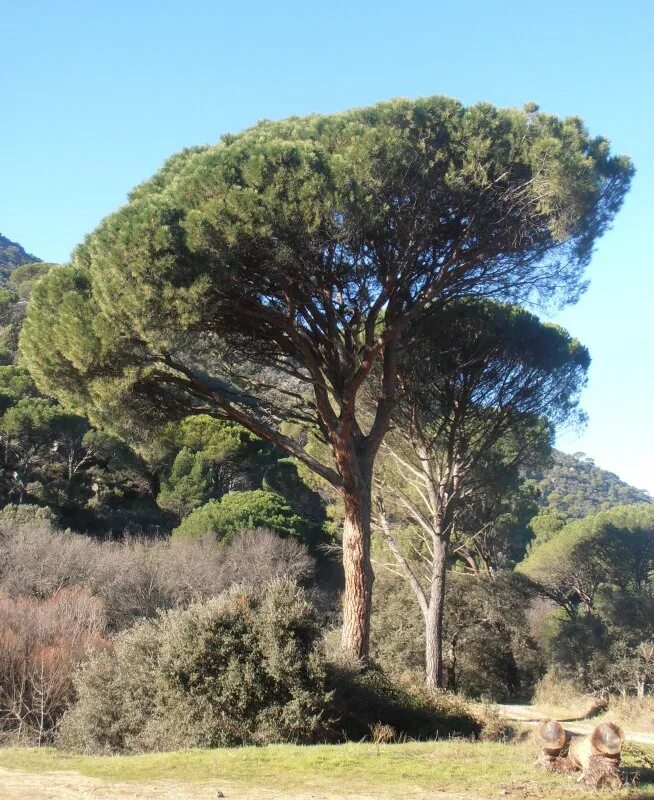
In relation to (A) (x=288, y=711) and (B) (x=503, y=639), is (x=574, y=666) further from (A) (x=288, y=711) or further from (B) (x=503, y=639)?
(A) (x=288, y=711)

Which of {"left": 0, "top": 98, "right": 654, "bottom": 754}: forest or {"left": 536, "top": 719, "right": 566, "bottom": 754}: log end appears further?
{"left": 0, "top": 98, "right": 654, "bottom": 754}: forest

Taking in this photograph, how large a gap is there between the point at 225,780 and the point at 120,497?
90.5ft

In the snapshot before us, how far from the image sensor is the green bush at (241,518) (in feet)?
85.4

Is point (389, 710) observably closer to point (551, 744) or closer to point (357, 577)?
point (357, 577)

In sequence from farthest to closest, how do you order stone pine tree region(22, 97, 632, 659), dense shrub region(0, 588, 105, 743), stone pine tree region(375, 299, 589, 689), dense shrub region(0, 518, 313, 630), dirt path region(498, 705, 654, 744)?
dense shrub region(0, 518, 313, 630), stone pine tree region(375, 299, 589, 689), dense shrub region(0, 588, 105, 743), dirt path region(498, 705, 654, 744), stone pine tree region(22, 97, 632, 659)

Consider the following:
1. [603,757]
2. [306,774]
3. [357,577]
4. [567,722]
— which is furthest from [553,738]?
[567,722]

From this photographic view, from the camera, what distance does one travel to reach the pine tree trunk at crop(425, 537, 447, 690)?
1480 cm

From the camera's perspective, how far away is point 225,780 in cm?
512

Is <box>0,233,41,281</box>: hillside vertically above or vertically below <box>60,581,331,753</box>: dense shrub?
above

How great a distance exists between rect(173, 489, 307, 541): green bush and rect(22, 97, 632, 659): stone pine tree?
16405mm

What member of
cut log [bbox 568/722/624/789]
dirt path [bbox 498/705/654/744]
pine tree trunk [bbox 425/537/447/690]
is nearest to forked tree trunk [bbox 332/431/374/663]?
dirt path [bbox 498/705/654/744]

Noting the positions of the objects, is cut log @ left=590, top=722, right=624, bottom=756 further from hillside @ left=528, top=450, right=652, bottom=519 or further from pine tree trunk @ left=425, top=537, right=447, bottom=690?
hillside @ left=528, top=450, right=652, bottom=519

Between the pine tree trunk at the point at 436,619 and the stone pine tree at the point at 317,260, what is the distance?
6.32 m

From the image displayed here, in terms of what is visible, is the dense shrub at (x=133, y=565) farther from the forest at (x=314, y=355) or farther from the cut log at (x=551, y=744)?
the cut log at (x=551, y=744)
